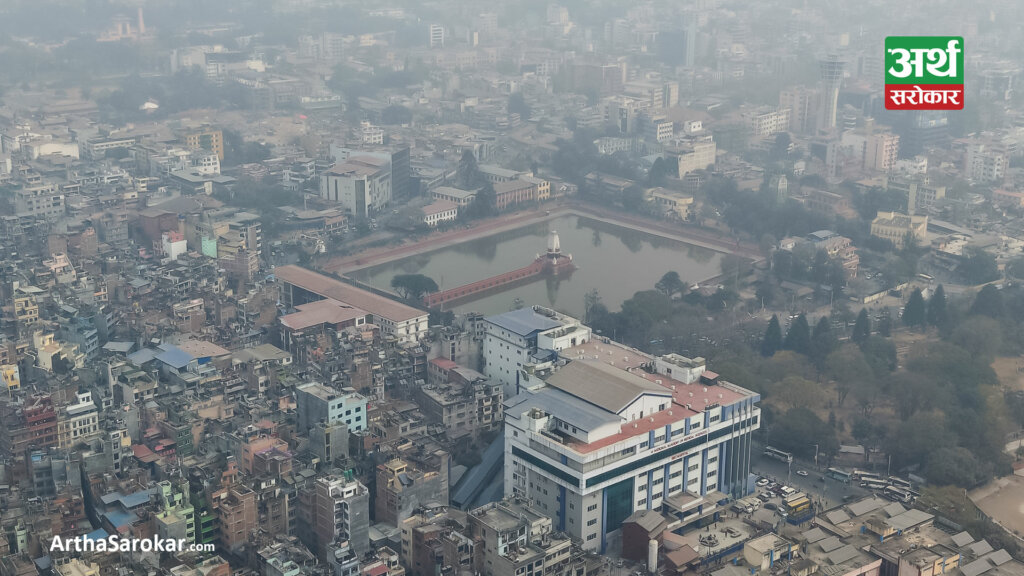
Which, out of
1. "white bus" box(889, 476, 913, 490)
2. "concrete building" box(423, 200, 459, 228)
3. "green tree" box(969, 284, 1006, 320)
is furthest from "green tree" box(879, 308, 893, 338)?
"concrete building" box(423, 200, 459, 228)

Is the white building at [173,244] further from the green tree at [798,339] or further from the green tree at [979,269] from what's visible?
the green tree at [979,269]

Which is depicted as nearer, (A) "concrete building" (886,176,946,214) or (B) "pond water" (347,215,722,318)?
(B) "pond water" (347,215,722,318)

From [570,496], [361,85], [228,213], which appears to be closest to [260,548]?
[570,496]

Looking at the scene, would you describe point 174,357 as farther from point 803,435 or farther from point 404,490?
point 803,435

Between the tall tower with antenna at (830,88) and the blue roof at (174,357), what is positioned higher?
the tall tower with antenna at (830,88)

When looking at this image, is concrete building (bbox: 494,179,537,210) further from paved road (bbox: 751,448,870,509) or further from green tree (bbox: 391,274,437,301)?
paved road (bbox: 751,448,870,509)

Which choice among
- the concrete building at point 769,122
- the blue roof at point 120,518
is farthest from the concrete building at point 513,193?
the blue roof at point 120,518
